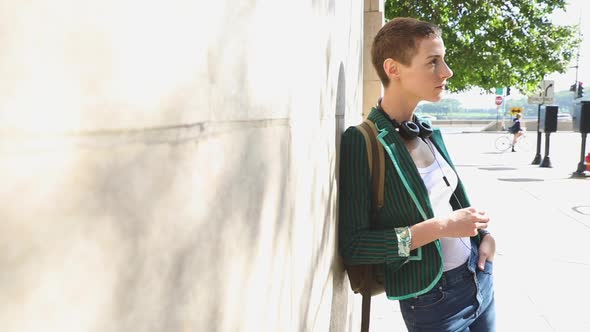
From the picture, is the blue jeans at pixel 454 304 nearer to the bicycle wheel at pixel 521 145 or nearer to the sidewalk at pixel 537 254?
the sidewalk at pixel 537 254

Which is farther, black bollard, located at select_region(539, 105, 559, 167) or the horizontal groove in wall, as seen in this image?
black bollard, located at select_region(539, 105, 559, 167)

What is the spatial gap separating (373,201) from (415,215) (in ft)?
0.58

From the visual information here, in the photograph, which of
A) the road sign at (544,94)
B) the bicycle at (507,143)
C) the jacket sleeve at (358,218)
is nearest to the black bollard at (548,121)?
the road sign at (544,94)

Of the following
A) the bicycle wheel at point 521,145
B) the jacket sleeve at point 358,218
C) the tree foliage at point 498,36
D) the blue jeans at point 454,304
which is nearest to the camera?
the jacket sleeve at point 358,218

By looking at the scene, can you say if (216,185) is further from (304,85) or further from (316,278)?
(316,278)

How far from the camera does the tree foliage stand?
11.9 metres

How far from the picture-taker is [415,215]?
2.07 m

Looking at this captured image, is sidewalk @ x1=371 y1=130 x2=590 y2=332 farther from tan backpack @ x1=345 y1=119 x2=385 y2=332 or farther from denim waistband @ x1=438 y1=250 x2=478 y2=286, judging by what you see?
denim waistband @ x1=438 y1=250 x2=478 y2=286

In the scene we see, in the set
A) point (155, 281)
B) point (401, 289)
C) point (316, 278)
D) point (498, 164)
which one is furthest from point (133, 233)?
point (498, 164)

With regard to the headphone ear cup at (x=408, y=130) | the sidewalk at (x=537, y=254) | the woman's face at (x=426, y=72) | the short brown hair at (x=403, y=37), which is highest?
Result: the short brown hair at (x=403, y=37)

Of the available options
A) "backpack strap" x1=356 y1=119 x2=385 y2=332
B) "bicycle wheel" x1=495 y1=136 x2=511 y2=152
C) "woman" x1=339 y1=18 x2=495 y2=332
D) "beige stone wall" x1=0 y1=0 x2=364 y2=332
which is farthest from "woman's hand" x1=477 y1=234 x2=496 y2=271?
"bicycle wheel" x1=495 y1=136 x2=511 y2=152

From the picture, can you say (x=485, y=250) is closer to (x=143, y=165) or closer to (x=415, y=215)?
(x=415, y=215)

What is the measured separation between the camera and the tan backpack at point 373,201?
211 cm

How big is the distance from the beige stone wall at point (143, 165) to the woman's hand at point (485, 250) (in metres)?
1.29
